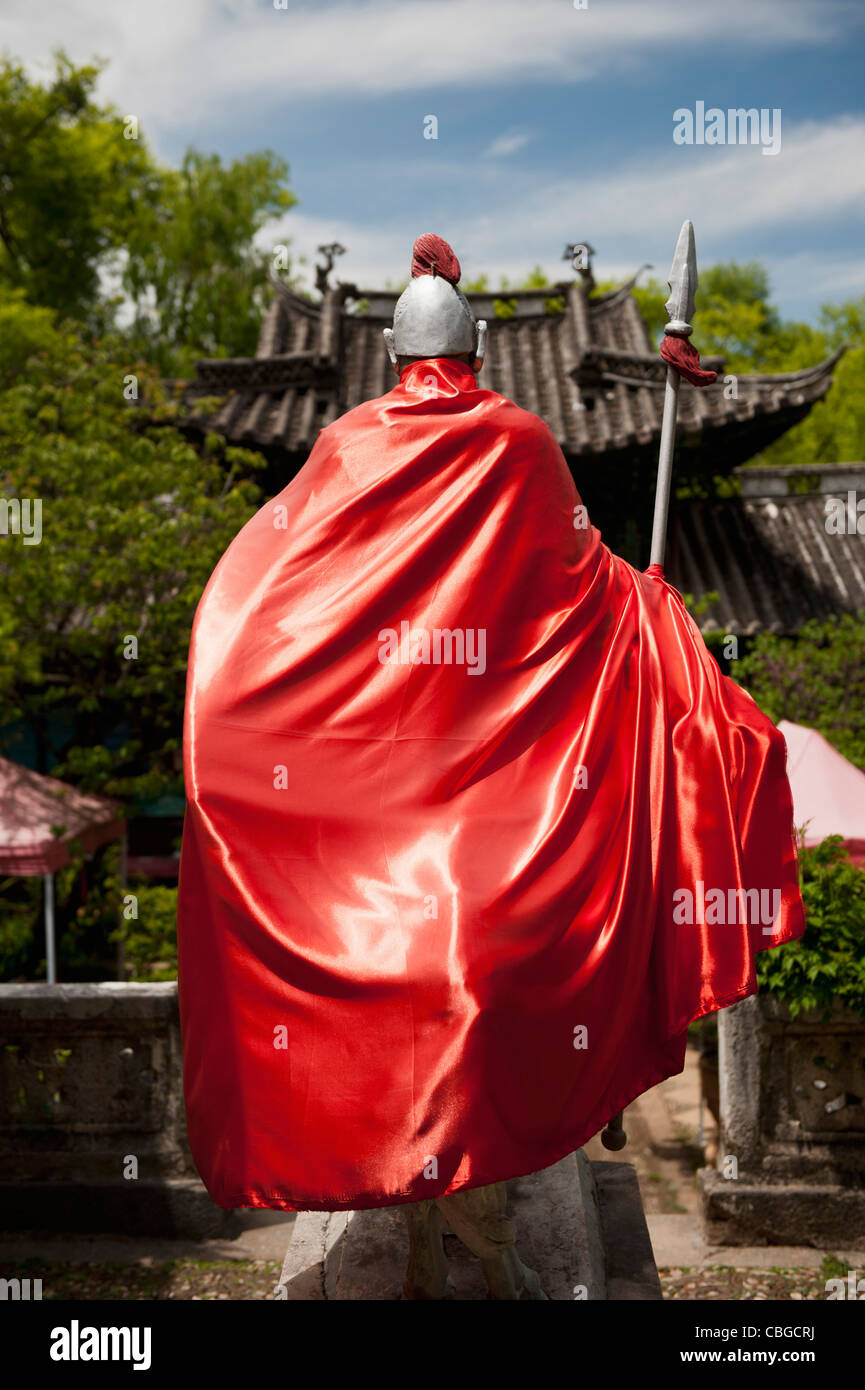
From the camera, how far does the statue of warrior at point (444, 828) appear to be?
10.2ft

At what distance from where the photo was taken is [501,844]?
130 inches

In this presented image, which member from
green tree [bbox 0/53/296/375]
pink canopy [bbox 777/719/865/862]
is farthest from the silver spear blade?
green tree [bbox 0/53/296/375]

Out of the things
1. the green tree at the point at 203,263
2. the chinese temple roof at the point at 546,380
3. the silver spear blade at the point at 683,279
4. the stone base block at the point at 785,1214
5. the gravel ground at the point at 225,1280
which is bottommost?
the gravel ground at the point at 225,1280

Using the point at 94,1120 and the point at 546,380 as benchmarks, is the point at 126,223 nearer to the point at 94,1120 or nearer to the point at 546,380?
the point at 546,380

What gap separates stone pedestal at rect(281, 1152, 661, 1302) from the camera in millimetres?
3885

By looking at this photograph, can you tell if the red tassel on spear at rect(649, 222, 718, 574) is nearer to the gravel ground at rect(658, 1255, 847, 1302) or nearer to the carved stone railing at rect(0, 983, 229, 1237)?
the gravel ground at rect(658, 1255, 847, 1302)

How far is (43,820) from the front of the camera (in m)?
9.05

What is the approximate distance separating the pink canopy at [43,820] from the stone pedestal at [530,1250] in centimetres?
503

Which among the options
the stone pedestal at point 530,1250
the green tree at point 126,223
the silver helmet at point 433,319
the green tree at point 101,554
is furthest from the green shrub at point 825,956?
the green tree at point 126,223

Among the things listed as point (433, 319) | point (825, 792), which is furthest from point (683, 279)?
point (825, 792)

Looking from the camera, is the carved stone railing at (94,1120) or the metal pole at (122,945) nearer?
the carved stone railing at (94,1120)

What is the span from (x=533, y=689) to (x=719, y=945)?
0.90 metres

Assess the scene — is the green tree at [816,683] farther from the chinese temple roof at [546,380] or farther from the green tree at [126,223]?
the green tree at [126,223]

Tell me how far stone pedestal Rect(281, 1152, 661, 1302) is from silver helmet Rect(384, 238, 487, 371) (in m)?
2.90
